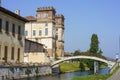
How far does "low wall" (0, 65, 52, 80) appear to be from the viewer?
44.5 meters

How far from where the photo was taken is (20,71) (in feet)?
168

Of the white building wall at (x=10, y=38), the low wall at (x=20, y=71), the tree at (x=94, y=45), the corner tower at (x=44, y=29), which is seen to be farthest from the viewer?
the tree at (x=94, y=45)

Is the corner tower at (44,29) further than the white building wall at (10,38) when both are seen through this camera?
Yes

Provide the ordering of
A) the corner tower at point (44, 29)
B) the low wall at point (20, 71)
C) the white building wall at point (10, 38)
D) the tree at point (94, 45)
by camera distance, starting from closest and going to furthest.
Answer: the low wall at point (20, 71)
the white building wall at point (10, 38)
the corner tower at point (44, 29)
the tree at point (94, 45)

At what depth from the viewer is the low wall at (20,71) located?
4450 cm

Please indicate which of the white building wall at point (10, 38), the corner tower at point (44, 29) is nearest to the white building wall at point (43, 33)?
the corner tower at point (44, 29)

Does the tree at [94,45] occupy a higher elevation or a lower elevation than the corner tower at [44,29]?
lower

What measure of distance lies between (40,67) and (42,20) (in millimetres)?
38474

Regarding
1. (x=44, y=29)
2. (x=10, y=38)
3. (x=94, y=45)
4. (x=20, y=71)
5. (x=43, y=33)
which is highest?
(x=44, y=29)

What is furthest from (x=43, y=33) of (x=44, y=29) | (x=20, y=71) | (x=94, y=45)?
(x=20, y=71)

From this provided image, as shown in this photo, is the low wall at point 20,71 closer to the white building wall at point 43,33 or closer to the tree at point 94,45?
the white building wall at point 43,33

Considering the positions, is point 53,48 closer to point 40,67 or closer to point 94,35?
point 94,35

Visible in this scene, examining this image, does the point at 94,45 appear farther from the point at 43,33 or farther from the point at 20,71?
the point at 20,71

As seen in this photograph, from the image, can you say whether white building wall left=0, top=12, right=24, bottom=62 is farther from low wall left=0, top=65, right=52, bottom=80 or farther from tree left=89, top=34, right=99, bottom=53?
tree left=89, top=34, right=99, bottom=53
